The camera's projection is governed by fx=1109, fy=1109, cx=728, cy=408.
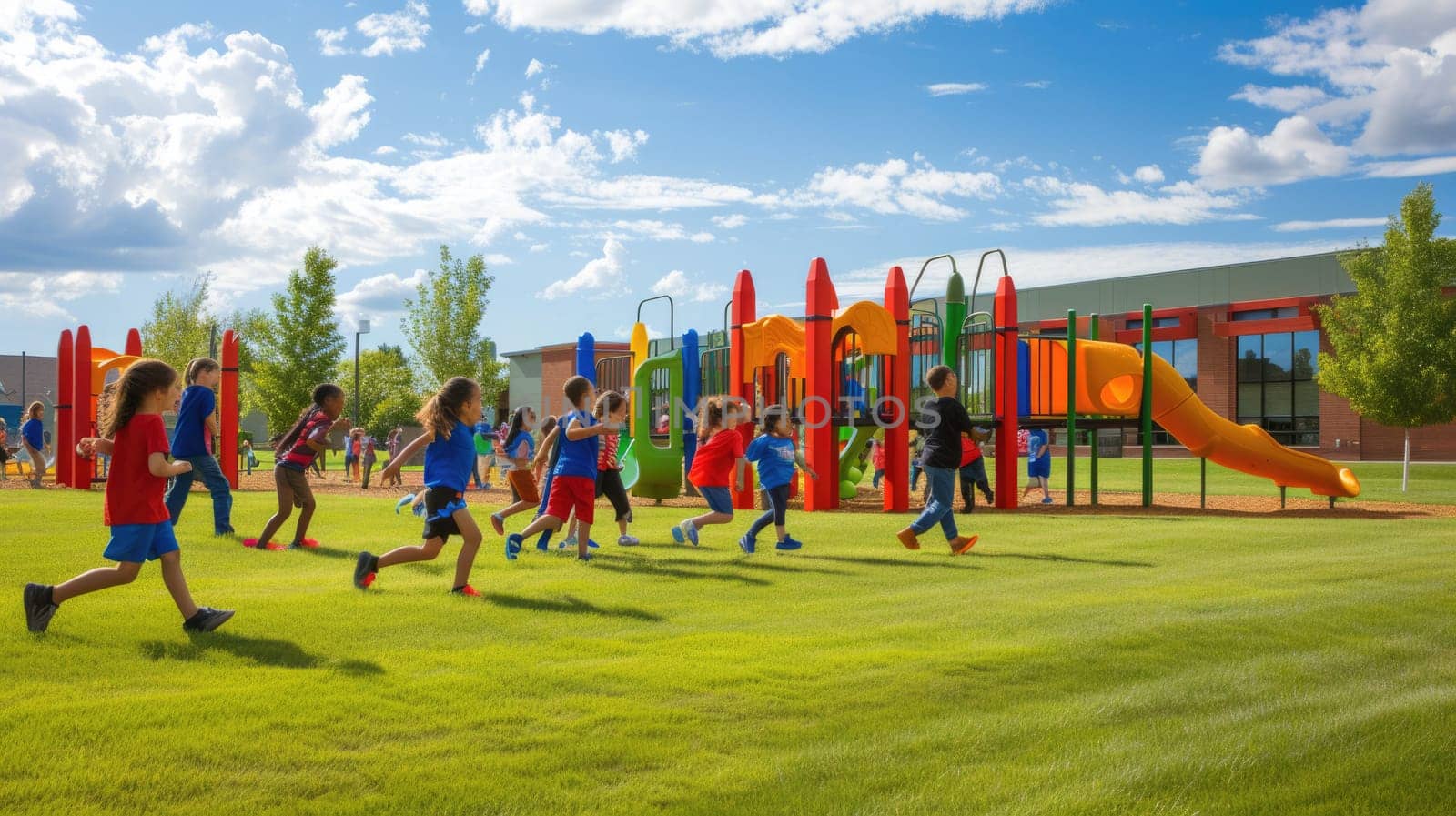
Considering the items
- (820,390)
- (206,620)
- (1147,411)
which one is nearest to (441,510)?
(206,620)

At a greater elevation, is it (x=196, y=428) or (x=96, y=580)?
(x=196, y=428)

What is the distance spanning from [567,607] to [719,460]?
3.92 meters

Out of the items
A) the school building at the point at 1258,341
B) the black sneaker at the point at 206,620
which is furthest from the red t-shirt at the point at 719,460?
the school building at the point at 1258,341

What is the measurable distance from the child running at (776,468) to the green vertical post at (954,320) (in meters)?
7.70

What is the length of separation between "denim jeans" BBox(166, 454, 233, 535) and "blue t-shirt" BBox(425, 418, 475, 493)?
12.0 ft

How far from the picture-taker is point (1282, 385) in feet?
145

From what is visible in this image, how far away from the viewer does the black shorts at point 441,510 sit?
7.43m

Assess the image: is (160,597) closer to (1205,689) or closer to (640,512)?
(1205,689)

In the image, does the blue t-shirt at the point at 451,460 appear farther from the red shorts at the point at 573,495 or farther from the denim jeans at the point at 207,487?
the denim jeans at the point at 207,487

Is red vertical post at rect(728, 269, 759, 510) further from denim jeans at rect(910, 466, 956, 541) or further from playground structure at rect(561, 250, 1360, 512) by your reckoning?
denim jeans at rect(910, 466, 956, 541)

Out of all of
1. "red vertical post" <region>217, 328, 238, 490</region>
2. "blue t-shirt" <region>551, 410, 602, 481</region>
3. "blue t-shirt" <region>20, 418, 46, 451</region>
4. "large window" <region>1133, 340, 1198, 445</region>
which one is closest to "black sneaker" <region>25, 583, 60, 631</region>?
"blue t-shirt" <region>551, 410, 602, 481</region>

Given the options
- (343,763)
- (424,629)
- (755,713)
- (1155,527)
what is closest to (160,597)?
(424,629)

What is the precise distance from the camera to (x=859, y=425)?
675 inches

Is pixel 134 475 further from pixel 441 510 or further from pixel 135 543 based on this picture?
pixel 441 510
